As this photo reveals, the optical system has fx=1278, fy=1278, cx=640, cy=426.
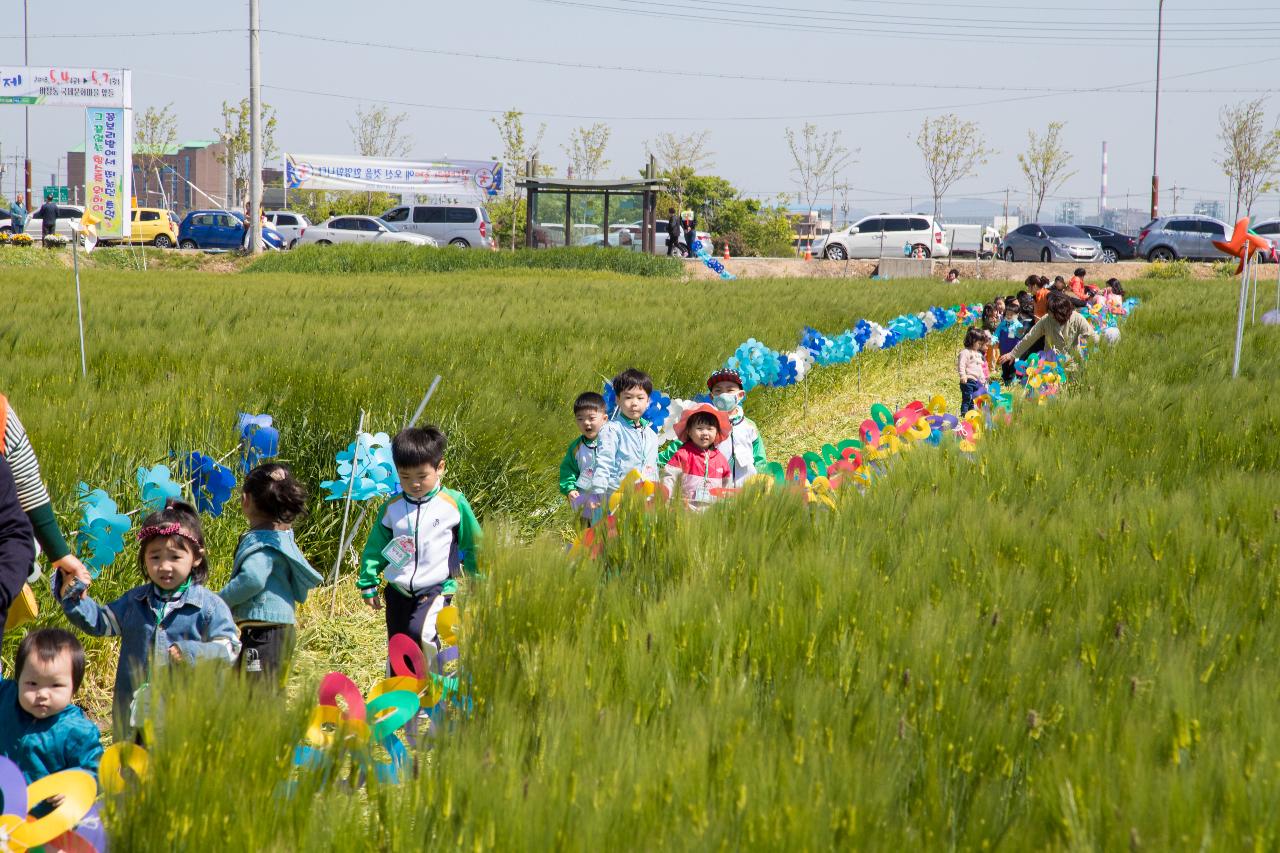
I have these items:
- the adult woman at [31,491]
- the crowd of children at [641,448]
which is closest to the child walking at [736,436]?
the crowd of children at [641,448]

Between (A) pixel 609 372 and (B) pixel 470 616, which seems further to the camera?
(A) pixel 609 372

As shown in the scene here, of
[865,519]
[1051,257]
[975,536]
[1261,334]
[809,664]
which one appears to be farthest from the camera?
[1051,257]

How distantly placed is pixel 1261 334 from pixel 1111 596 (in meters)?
9.77

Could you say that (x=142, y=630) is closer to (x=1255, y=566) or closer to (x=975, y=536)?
(x=975, y=536)

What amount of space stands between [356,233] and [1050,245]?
61.3 ft

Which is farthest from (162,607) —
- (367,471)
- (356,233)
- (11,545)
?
(356,233)

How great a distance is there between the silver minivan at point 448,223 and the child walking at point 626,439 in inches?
1207

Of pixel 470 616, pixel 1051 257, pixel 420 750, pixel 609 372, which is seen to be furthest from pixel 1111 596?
pixel 1051 257

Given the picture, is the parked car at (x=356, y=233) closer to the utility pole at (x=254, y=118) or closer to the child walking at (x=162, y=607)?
the utility pole at (x=254, y=118)

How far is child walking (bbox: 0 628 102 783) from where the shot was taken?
2.77 m

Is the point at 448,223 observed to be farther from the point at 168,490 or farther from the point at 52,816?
the point at 52,816

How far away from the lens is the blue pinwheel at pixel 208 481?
455 centimetres

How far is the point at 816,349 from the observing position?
10.9 m

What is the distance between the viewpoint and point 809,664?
2.42m
